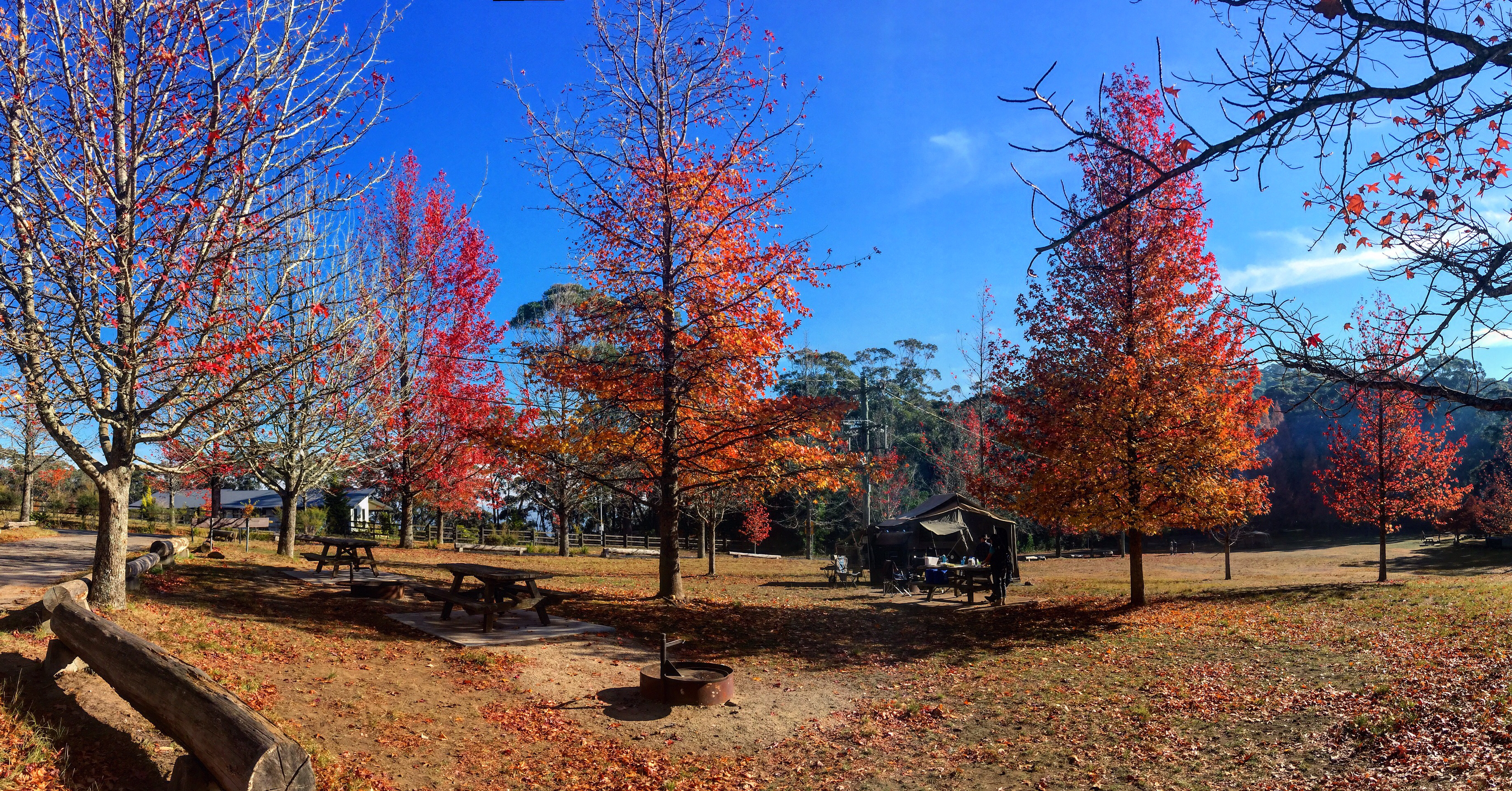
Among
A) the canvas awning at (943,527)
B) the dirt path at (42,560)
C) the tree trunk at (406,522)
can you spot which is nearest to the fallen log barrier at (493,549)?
the tree trunk at (406,522)

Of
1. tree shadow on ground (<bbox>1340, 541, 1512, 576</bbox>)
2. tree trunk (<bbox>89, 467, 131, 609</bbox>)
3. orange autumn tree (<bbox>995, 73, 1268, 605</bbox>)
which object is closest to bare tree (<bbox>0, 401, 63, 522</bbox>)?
tree trunk (<bbox>89, 467, 131, 609</bbox>)

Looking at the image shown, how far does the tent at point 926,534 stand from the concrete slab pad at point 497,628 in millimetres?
11071

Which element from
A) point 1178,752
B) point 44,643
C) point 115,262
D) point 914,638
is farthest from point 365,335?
point 1178,752

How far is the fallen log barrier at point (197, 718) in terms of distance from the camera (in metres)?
4.29

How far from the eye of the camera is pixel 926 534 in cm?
2348

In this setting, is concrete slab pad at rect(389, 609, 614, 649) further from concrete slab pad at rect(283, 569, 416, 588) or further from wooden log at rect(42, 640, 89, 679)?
wooden log at rect(42, 640, 89, 679)

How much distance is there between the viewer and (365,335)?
54.1 ft

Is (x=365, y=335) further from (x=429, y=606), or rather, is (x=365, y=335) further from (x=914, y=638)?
(x=914, y=638)

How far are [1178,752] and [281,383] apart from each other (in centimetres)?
1558

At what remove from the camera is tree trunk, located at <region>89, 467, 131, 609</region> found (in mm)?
8719

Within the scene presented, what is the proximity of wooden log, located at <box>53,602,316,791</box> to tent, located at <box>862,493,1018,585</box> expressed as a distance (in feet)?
57.5

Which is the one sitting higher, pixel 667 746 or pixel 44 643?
pixel 44 643

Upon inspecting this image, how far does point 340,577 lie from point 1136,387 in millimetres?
15446

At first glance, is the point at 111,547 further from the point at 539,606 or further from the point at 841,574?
the point at 841,574
